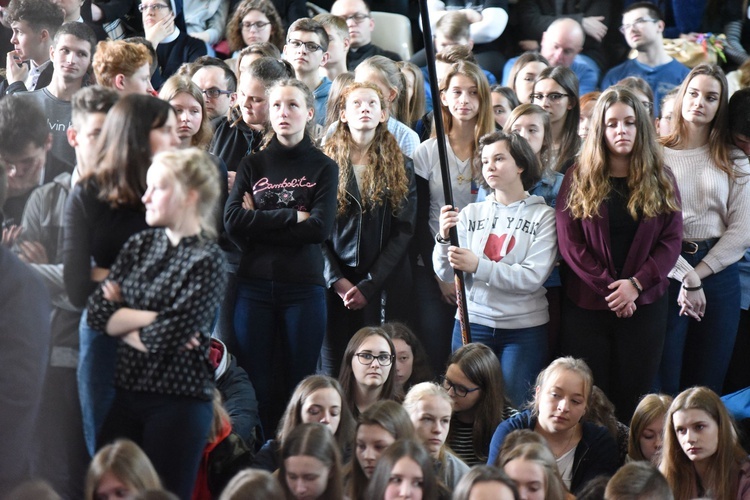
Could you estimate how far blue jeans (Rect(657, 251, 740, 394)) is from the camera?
14.0ft

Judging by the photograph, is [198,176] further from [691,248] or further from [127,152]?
[691,248]

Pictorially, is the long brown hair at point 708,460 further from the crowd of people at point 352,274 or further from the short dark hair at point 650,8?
the short dark hair at point 650,8

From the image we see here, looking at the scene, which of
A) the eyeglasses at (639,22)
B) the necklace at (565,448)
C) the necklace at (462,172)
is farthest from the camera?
the eyeglasses at (639,22)

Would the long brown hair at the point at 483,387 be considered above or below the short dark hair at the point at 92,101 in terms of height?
below

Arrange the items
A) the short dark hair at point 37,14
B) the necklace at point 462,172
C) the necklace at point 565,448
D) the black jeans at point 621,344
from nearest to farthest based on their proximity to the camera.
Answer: the short dark hair at point 37,14, the necklace at point 565,448, the black jeans at point 621,344, the necklace at point 462,172

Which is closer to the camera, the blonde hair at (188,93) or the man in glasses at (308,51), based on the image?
the blonde hair at (188,93)

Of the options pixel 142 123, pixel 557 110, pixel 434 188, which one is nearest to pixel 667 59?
pixel 557 110

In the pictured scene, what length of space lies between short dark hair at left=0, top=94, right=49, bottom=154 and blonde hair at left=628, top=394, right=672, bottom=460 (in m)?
1.99

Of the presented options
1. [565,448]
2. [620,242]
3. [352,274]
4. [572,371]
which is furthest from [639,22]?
[565,448]

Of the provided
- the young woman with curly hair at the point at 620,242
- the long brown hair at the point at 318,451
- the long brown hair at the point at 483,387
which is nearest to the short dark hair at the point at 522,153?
the young woman with curly hair at the point at 620,242

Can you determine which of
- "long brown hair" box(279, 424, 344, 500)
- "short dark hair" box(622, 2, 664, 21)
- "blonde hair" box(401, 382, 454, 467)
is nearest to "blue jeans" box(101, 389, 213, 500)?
"long brown hair" box(279, 424, 344, 500)

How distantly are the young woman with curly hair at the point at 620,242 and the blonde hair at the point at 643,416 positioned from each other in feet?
0.76

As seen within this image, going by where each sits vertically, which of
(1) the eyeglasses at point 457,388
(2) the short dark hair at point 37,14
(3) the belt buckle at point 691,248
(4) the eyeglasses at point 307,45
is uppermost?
(2) the short dark hair at point 37,14

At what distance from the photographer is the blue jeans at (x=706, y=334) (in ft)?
14.0
